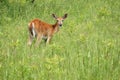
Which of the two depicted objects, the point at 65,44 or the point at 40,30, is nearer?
the point at 65,44

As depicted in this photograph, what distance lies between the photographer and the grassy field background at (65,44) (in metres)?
6.92

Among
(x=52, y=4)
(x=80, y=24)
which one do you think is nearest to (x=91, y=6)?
(x=52, y=4)

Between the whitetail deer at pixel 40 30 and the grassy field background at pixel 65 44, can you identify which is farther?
the whitetail deer at pixel 40 30

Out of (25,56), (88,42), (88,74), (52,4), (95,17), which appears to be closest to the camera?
(88,74)

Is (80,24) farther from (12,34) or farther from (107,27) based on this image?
(12,34)

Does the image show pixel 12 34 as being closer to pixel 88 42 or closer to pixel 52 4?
pixel 88 42

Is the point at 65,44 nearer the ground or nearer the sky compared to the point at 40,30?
nearer the ground

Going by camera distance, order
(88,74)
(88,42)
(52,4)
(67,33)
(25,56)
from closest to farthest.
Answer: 1. (88,74)
2. (25,56)
3. (88,42)
4. (67,33)
5. (52,4)

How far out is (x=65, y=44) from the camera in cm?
1097

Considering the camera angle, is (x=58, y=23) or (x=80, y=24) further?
(x=80, y=24)

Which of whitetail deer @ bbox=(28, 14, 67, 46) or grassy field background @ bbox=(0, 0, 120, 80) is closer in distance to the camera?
grassy field background @ bbox=(0, 0, 120, 80)

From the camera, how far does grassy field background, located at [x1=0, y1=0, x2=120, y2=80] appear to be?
6.92 metres

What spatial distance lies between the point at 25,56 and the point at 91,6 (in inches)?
350

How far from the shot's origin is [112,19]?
51.2 feet
